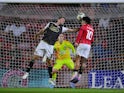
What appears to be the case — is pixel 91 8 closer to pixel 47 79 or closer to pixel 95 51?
pixel 95 51

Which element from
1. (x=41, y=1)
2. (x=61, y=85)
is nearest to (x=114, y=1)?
(x=41, y=1)

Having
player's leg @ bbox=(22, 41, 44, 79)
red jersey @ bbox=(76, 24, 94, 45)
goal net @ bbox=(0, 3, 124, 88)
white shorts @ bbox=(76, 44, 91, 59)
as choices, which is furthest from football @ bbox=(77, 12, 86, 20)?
player's leg @ bbox=(22, 41, 44, 79)

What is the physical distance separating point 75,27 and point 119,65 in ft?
3.87

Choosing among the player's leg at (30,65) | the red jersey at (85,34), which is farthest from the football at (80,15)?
the player's leg at (30,65)

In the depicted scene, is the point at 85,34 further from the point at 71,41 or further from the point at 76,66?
the point at 71,41

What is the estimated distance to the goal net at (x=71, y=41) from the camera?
972 cm

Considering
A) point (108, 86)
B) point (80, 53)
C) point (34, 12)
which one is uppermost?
point (34, 12)

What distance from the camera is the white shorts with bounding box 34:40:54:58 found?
9372mm

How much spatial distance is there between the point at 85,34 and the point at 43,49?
0.87 metres

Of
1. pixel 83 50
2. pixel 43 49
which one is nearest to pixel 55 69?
pixel 43 49

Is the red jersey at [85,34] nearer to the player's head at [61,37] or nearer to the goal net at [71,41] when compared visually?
the goal net at [71,41]

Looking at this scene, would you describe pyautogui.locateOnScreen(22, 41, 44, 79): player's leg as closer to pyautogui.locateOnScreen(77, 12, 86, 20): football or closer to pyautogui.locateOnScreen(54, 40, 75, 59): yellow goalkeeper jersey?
pyautogui.locateOnScreen(54, 40, 75, 59): yellow goalkeeper jersey

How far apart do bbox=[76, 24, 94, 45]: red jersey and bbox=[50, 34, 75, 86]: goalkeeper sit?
638 millimetres

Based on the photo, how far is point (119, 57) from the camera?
9859mm
